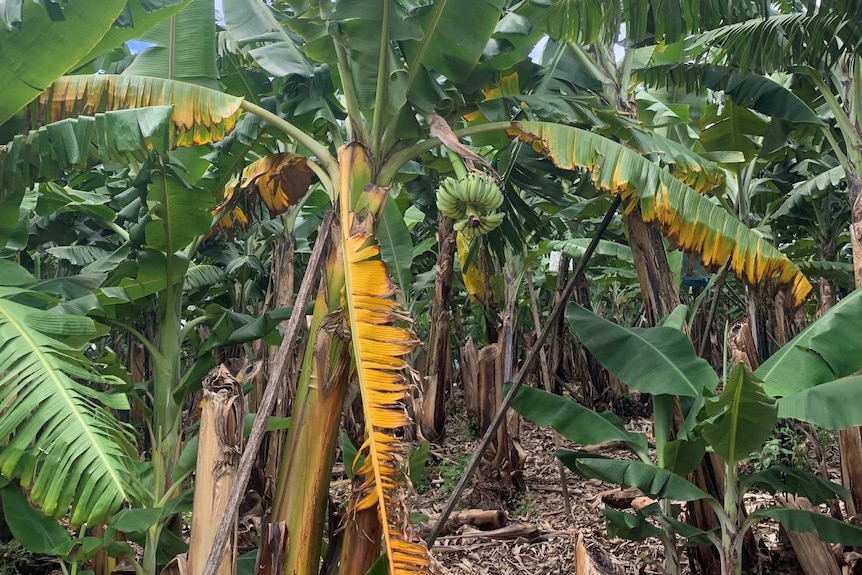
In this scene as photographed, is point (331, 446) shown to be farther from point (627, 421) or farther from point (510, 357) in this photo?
point (627, 421)

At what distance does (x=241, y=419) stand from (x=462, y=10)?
1811mm

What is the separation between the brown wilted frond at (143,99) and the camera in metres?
2.47

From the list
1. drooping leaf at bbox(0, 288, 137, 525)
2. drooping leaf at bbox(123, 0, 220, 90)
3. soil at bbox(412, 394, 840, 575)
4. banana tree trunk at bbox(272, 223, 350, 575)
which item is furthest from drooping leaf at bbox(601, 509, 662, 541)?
drooping leaf at bbox(123, 0, 220, 90)

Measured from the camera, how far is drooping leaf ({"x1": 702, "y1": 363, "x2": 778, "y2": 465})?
212 cm

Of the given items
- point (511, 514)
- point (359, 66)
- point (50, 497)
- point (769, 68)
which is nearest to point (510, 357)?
point (511, 514)

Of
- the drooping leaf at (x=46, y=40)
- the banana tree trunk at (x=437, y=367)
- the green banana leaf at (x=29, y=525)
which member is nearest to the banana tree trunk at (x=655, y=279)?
the banana tree trunk at (x=437, y=367)

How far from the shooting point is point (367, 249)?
216 cm

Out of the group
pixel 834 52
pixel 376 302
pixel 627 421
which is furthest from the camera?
pixel 627 421

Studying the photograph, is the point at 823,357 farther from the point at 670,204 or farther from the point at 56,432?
the point at 56,432

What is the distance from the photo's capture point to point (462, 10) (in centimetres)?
246

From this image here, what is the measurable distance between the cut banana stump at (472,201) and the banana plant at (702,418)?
0.81m

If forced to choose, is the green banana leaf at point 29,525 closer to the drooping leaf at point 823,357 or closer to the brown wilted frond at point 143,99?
the brown wilted frond at point 143,99

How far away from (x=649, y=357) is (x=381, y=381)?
148 cm

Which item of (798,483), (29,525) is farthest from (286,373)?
(798,483)
